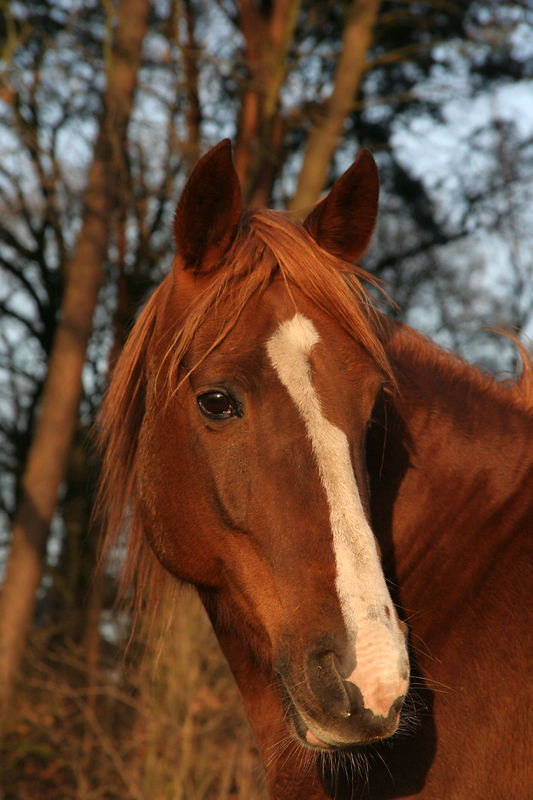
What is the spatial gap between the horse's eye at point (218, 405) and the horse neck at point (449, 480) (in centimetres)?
49

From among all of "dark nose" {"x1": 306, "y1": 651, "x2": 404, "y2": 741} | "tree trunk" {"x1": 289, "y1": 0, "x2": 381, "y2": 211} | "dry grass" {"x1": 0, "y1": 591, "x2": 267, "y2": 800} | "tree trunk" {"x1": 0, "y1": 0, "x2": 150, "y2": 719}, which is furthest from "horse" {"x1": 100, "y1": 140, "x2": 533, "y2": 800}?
"tree trunk" {"x1": 289, "y1": 0, "x2": 381, "y2": 211}

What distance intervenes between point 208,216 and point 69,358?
5.18m

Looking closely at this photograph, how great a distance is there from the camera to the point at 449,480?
A: 2.36m

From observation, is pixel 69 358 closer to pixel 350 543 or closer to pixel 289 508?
pixel 289 508

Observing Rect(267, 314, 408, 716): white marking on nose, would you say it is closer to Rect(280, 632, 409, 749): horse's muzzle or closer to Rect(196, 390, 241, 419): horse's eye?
Rect(280, 632, 409, 749): horse's muzzle

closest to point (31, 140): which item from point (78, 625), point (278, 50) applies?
point (278, 50)

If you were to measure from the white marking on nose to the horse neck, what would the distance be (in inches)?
14.4

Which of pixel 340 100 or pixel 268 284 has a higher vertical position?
pixel 340 100

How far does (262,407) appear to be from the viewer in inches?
82.0

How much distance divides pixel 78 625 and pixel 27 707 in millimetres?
2457

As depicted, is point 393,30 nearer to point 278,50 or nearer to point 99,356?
point 278,50

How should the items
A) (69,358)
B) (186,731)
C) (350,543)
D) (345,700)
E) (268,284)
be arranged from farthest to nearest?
1. (69,358)
2. (186,731)
3. (268,284)
4. (350,543)
5. (345,700)

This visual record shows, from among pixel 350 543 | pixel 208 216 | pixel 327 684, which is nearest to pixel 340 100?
pixel 208 216

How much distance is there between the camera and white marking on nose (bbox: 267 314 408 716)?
1699mm
